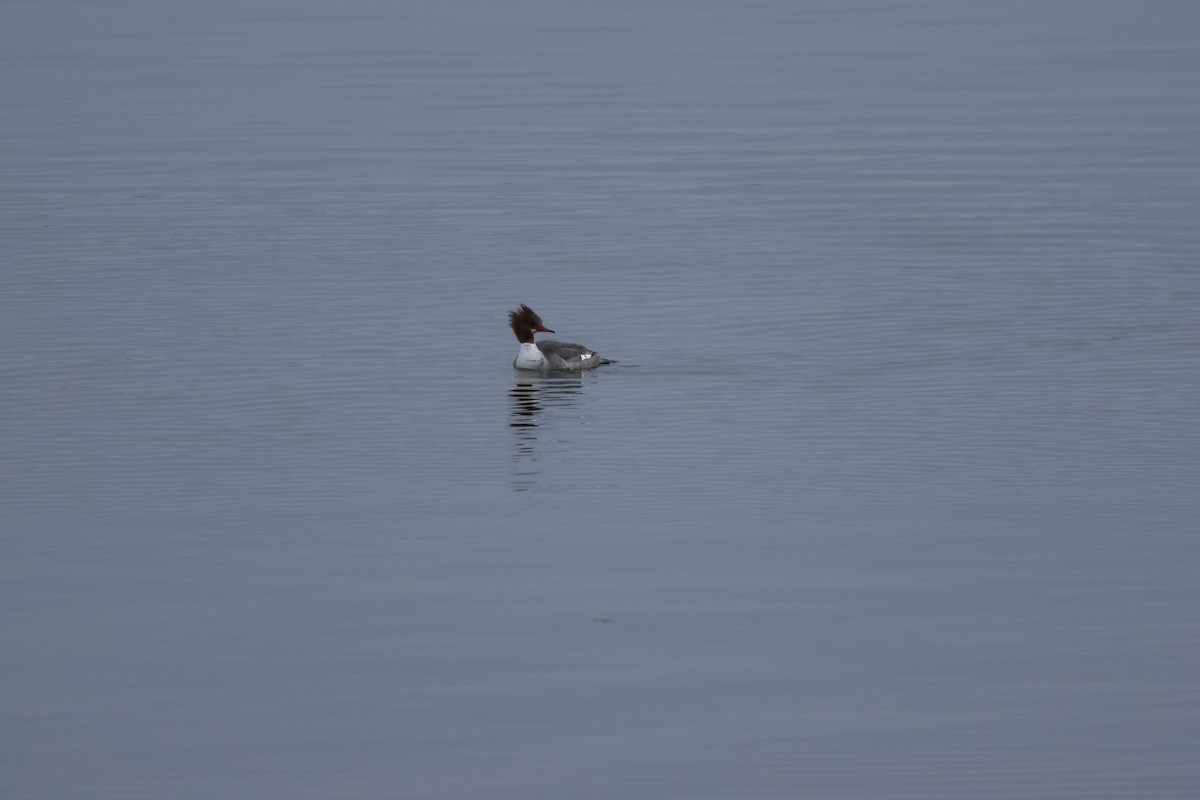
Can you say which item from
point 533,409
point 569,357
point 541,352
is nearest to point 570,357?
point 569,357

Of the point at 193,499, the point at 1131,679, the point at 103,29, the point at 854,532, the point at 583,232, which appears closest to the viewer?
the point at 1131,679

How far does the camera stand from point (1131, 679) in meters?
11.5

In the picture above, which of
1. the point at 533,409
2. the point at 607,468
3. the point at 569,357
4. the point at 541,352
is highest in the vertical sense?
the point at 541,352

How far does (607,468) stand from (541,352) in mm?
4996

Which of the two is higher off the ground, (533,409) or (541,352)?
(541,352)

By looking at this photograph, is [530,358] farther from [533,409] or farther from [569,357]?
[533,409]

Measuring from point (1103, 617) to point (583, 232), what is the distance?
1887 cm

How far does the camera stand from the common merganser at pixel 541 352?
21359 mm

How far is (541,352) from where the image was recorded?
21.6 m

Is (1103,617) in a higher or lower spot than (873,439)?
lower

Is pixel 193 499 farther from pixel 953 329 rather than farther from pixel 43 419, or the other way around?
pixel 953 329

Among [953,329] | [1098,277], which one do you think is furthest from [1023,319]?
[1098,277]

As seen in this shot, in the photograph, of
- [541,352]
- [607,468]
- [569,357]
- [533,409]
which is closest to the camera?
[607,468]

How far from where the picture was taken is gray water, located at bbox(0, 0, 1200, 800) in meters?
10.8
